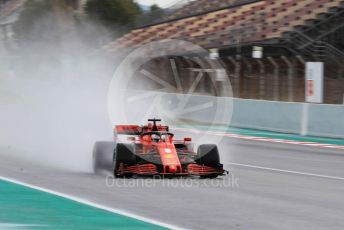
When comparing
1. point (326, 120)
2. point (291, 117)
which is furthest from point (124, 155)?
point (291, 117)

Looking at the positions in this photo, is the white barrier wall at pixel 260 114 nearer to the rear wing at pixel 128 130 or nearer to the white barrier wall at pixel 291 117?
the white barrier wall at pixel 291 117

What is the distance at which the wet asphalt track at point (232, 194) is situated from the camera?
7.78 m

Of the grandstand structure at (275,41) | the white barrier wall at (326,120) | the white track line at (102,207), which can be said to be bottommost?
the white track line at (102,207)

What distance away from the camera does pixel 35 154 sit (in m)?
14.3

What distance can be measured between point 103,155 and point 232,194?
251cm

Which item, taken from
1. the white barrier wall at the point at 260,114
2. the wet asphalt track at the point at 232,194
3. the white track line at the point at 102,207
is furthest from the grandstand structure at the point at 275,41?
the white track line at the point at 102,207

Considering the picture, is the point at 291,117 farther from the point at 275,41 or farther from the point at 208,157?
the point at 208,157

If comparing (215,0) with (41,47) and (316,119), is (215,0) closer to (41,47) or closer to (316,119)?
(41,47)

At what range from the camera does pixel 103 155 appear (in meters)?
11.3

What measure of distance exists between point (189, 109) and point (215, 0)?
46.4 feet

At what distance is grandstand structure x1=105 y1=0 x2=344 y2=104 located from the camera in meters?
26.7

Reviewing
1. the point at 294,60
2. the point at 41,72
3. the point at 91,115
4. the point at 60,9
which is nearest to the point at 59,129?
the point at 91,115

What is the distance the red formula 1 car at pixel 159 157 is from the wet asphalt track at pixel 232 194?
17 centimetres

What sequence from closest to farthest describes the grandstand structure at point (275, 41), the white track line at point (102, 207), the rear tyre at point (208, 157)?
the white track line at point (102, 207)
the rear tyre at point (208, 157)
the grandstand structure at point (275, 41)
